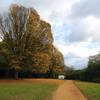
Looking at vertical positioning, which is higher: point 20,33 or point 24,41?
point 20,33

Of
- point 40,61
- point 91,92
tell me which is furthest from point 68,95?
point 40,61

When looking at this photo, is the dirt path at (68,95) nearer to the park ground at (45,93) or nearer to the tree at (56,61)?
the park ground at (45,93)

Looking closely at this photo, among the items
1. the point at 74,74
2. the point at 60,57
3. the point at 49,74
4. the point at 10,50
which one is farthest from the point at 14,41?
the point at 74,74

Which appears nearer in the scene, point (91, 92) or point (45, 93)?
point (45, 93)

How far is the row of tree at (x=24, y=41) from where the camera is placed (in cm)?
5925

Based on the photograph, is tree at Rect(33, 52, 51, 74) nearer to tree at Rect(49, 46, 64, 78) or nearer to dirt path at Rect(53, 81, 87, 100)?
tree at Rect(49, 46, 64, 78)

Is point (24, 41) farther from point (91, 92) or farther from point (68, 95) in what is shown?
point (68, 95)

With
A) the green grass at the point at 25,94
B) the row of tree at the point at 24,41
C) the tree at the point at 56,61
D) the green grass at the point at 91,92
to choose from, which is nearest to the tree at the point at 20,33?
the row of tree at the point at 24,41

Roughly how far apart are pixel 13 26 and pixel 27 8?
15.2 feet

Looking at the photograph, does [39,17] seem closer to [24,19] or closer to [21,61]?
[24,19]

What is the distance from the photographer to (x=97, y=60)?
7994 centimetres

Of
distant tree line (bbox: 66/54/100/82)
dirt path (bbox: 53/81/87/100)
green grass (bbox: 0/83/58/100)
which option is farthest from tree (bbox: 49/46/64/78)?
green grass (bbox: 0/83/58/100)

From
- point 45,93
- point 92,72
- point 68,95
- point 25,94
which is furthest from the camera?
point 92,72

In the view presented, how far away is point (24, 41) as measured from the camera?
59.8 metres
